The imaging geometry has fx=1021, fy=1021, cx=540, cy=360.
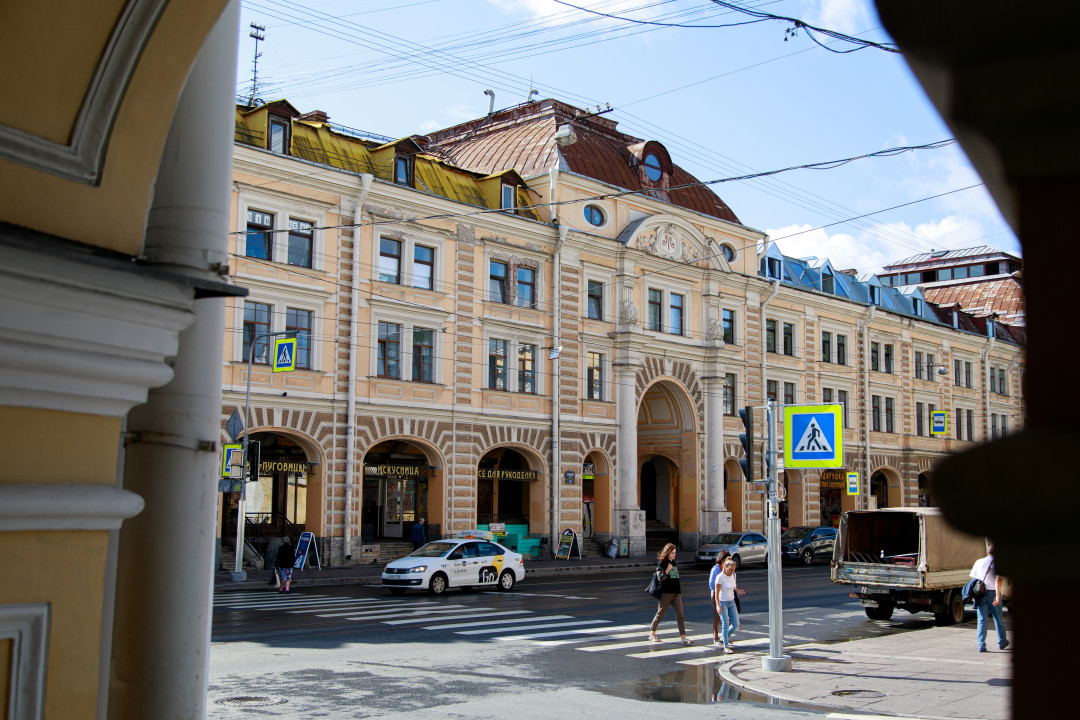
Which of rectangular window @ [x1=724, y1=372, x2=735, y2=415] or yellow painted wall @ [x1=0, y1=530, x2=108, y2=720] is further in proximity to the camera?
rectangular window @ [x1=724, y1=372, x2=735, y2=415]

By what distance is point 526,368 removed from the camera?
3781 centimetres

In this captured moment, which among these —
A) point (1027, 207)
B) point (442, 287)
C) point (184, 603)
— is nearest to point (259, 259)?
point (442, 287)

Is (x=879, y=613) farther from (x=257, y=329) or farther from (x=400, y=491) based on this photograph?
(x=400, y=491)

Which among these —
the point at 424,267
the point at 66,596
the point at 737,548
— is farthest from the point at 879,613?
the point at 66,596

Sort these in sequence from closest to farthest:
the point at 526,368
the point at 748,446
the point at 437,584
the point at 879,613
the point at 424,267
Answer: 1. the point at 748,446
2. the point at 879,613
3. the point at 437,584
4. the point at 424,267
5. the point at 526,368

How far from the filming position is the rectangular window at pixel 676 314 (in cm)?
4278

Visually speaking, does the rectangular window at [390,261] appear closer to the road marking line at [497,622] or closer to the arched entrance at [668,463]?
the arched entrance at [668,463]

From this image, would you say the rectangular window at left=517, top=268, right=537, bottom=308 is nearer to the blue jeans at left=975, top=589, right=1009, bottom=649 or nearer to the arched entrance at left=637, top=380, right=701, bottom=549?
the arched entrance at left=637, top=380, right=701, bottom=549

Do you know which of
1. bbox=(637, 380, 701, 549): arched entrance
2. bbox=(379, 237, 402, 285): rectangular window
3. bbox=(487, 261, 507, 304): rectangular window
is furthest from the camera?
bbox=(637, 380, 701, 549): arched entrance

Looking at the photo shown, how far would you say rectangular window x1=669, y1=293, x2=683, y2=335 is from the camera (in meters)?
42.8

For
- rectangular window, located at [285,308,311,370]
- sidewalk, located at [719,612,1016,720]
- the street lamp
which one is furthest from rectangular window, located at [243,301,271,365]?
sidewalk, located at [719,612,1016,720]

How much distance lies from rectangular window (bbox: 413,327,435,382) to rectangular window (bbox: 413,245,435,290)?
1556 millimetres

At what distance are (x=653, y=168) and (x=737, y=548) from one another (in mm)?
16262

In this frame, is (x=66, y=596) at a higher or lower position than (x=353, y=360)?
lower
